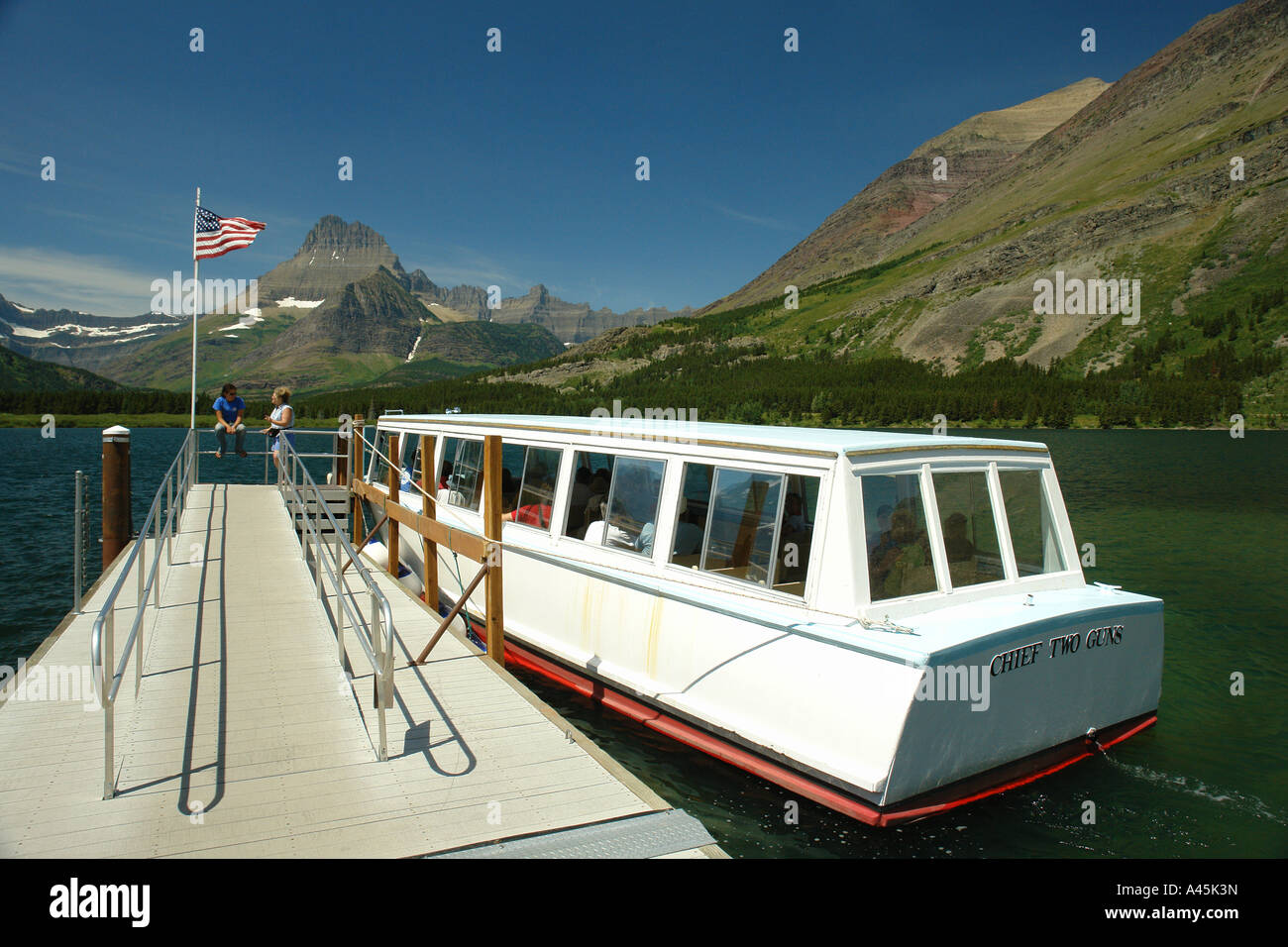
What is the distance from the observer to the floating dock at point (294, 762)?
502 centimetres

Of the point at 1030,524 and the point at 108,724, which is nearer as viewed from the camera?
the point at 108,724

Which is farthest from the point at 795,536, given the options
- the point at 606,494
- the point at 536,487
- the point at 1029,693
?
the point at 536,487

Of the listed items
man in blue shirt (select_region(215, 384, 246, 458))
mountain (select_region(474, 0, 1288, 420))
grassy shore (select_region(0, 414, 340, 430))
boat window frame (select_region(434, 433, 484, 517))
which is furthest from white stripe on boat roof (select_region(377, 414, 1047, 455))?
grassy shore (select_region(0, 414, 340, 430))

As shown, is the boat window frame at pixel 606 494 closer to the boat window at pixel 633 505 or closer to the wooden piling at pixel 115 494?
the boat window at pixel 633 505

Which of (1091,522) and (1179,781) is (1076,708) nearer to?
(1179,781)

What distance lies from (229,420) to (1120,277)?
144m

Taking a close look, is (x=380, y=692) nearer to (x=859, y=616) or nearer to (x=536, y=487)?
(x=859, y=616)

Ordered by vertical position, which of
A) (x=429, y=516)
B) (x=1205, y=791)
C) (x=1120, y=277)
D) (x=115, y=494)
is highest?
(x=1120, y=277)

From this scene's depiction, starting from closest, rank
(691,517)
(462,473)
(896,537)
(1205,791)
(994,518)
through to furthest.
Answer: (896,537) < (994,518) < (1205,791) < (691,517) < (462,473)

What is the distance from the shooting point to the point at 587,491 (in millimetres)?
10492

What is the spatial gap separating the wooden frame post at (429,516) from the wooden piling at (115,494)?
595 centimetres

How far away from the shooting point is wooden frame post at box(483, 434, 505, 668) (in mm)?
9766

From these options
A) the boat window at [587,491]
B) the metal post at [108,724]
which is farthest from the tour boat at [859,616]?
the metal post at [108,724]

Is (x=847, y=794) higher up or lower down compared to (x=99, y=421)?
lower down
